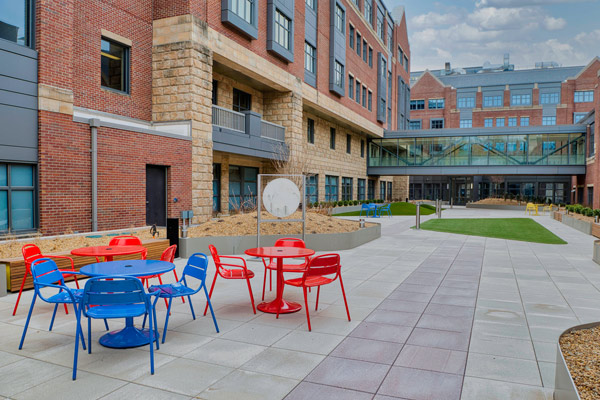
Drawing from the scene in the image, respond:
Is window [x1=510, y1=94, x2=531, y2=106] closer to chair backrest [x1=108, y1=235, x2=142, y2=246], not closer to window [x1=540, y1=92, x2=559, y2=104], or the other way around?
window [x1=540, y1=92, x2=559, y2=104]

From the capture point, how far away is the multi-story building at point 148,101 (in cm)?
1168

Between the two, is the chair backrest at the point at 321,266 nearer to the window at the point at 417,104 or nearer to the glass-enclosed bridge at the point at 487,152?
the glass-enclosed bridge at the point at 487,152

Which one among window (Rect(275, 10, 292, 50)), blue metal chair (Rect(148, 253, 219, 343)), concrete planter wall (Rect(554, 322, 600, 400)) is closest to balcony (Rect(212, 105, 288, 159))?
window (Rect(275, 10, 292, 50))

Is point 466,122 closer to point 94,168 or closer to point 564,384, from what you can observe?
point 94,168

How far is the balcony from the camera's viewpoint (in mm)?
18812

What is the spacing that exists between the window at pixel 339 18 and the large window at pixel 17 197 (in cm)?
2510

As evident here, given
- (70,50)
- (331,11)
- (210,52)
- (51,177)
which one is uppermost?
(331,11)

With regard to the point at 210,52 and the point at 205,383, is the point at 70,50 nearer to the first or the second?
the point at 210,52

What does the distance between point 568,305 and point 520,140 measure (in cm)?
3625

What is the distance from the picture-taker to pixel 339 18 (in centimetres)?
3228

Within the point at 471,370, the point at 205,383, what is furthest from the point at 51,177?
the point at 471,370

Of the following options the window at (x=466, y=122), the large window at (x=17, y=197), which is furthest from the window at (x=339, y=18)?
the window at (x=466, y=122)

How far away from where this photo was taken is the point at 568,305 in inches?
279

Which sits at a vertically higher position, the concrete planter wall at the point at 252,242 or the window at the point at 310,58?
the window at the point at 310,58
